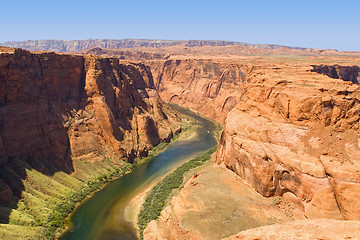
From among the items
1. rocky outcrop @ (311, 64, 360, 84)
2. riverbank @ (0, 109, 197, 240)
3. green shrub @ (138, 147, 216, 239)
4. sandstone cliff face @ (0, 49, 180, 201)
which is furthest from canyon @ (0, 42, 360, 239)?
rocky outcrop @ (311, 64, 360, 84)

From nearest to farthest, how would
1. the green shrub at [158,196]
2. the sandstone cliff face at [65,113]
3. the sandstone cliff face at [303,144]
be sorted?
the sandstone cliff face at [303,144] → the green shrub at [158,196] → the sandstone cliff face at [65,113]

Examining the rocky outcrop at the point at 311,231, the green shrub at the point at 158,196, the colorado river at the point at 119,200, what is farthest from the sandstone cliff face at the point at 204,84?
the rocky outcrop at the point at 311,231

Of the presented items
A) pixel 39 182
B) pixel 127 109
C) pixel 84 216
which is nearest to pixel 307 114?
pixel 84 216

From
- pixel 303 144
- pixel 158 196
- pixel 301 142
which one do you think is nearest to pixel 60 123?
Answer: pixel 158 196

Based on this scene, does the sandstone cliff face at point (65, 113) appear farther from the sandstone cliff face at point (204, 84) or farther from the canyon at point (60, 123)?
the sandstone cliff face at point (204, 84)

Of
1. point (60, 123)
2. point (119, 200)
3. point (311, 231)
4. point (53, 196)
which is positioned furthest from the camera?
point (60, 123)

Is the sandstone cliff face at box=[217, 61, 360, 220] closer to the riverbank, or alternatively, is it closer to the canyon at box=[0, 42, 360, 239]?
the canyon at box=[0, 42, 360, 239]

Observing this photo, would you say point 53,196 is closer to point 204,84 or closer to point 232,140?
point 232,140
